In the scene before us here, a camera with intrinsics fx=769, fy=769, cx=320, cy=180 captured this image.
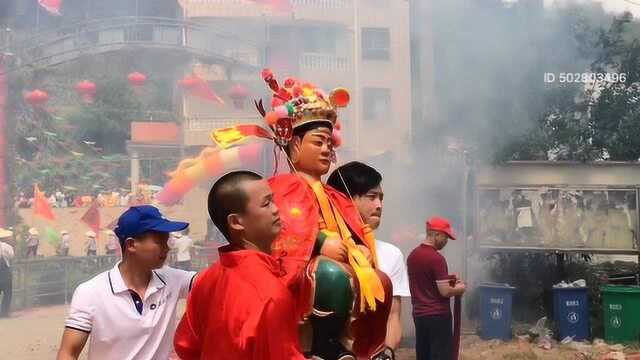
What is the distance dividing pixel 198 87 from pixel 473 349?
228 inches

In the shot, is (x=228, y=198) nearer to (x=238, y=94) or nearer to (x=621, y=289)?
(x=621, y=289)

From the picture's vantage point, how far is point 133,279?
2447mm

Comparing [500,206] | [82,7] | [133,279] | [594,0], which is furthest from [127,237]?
[82,7]

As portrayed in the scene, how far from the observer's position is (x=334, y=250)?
7.93ft

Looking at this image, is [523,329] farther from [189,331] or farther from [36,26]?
[36,26]

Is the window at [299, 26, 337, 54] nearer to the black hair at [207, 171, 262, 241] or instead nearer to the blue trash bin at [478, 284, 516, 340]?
the blue trash bin at [478, 284, 516, 340]

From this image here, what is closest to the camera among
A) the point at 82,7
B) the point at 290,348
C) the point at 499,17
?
the point at 290,348

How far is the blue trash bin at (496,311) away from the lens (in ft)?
24.2

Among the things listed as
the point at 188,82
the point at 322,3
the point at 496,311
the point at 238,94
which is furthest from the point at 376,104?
the point at 496,311

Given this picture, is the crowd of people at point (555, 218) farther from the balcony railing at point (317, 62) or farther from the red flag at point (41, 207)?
the red flag at point (41, 207)

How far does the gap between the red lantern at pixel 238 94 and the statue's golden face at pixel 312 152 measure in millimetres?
7947

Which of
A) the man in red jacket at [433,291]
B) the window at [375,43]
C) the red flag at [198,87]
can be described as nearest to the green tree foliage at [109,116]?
the red flag at [198,87]

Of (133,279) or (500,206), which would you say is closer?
(133,279)

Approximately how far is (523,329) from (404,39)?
3.97 meters
